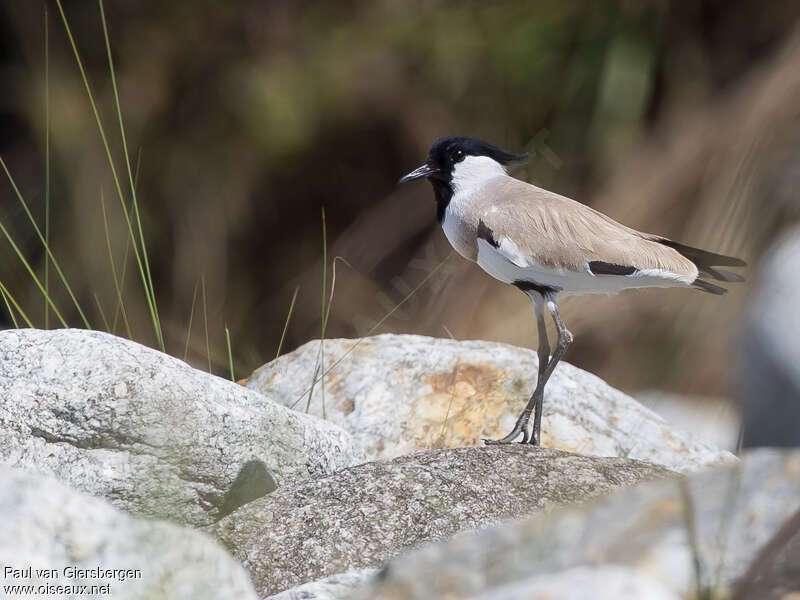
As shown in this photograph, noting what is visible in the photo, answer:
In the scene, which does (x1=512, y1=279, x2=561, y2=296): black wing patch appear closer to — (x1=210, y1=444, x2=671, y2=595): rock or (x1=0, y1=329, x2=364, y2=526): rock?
(x1=210, y1=444, x2=671, y2=595): rock

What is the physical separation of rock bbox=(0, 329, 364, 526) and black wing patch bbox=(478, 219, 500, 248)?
620 millimetres

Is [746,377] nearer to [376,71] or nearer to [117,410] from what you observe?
[117,410]

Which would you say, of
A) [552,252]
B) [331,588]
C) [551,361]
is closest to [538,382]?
[551,361]

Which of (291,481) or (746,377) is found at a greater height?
(746,377)

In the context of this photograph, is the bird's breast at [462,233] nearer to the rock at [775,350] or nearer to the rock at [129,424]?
the rock at [129,424]

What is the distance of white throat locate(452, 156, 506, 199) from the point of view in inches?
104

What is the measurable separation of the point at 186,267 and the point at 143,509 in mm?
1712

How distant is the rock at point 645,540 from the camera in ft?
3.64

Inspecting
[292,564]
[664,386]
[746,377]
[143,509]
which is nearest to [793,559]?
[664,386]

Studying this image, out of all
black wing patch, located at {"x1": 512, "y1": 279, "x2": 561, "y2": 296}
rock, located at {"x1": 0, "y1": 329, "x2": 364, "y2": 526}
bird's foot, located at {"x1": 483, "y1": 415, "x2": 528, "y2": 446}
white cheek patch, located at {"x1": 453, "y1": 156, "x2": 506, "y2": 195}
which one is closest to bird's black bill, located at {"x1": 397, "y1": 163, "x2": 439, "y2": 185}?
white cheek patch, located at {"x1": 453, "y1": 156, "x2": 506, "y2": 195}

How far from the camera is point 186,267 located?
3.68 metres

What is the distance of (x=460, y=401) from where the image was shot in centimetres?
282

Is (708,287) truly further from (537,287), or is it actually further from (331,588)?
(331,588)

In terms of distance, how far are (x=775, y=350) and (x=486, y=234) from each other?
760 millimetres
